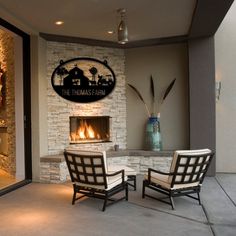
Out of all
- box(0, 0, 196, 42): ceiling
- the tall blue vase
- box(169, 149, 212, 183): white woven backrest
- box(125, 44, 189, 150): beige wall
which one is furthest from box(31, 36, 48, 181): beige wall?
box(169, 149, 212, 183): white woven backrest

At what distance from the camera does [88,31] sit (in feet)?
19.1

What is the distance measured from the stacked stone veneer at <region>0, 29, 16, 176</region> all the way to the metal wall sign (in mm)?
910

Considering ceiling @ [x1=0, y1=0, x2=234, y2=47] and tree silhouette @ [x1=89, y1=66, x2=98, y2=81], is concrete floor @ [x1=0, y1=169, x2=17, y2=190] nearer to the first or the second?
tree silhouette @ [x1=89, y1=66, x2=98, y2=81]

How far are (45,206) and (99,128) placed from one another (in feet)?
9.18

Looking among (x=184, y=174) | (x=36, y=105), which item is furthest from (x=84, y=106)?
(x=184, y=174)

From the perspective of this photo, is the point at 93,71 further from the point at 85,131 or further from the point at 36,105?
the point at 36,105

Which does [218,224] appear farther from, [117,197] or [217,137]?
[217,137]

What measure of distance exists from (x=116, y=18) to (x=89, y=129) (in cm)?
264

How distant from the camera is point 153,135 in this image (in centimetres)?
662

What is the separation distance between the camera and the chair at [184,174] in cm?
416

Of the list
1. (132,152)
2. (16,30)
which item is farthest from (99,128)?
(16,30)

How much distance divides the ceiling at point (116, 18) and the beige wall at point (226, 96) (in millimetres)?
779

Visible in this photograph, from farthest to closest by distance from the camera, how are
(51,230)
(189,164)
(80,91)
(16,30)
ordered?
(80,91), (16,30), (189,164), (51,230)

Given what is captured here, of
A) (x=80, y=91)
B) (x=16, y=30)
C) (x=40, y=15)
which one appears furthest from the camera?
(x=80, y=91)
